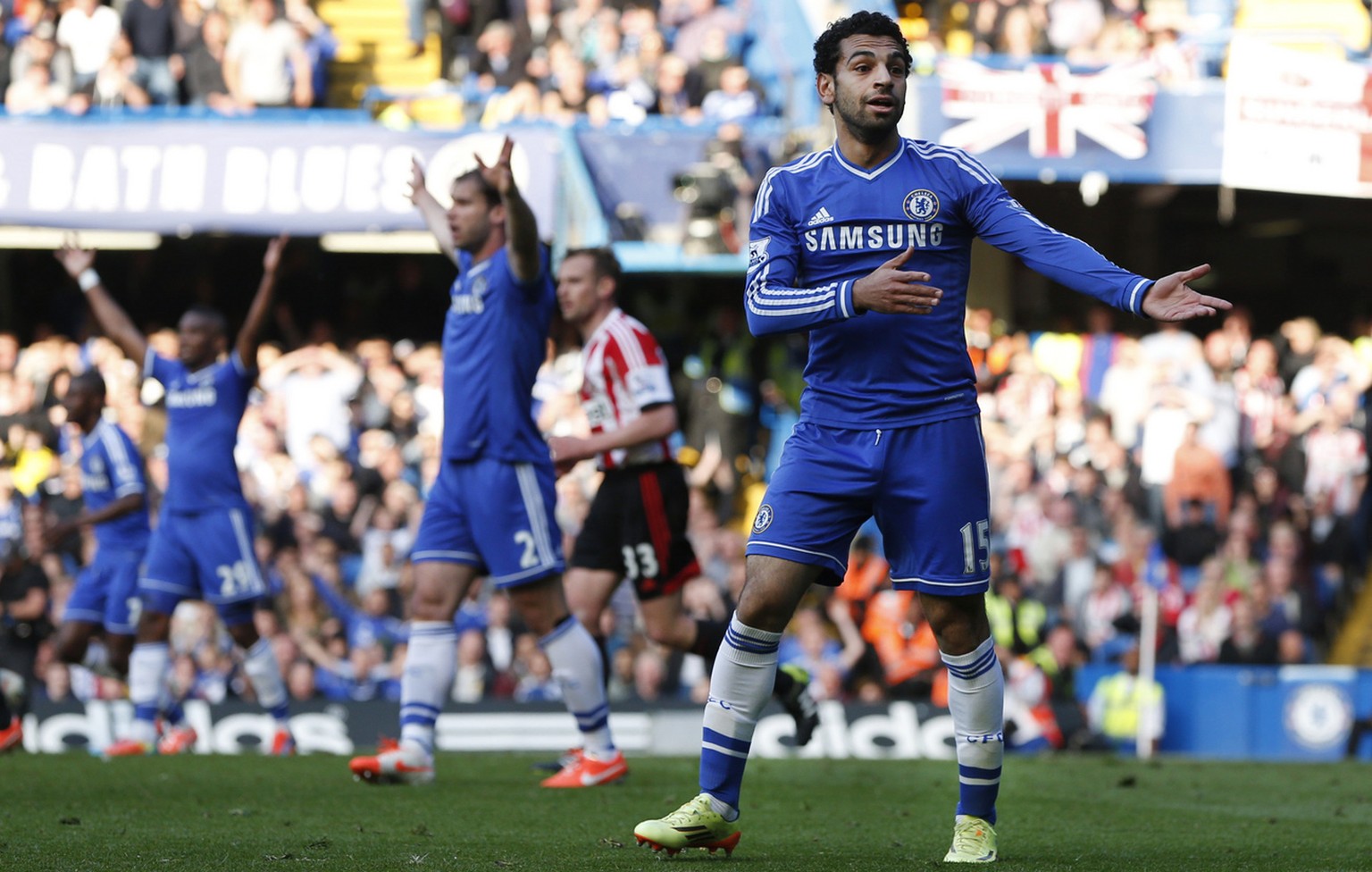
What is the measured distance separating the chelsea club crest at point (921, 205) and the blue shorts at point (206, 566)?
624 centimetres

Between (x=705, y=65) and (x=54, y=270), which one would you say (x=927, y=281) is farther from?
(x=54, y=270)

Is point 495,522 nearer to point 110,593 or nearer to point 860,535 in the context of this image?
point 110,593

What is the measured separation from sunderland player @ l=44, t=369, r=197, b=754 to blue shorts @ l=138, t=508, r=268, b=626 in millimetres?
1001

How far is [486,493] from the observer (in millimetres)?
8234

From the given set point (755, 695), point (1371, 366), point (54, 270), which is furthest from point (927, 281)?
point (54, 270)

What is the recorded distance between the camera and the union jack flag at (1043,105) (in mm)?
17875

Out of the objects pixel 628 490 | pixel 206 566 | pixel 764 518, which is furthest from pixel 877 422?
pixel 206 566

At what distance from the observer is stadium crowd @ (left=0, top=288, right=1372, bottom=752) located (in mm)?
15055

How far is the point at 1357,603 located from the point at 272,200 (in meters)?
11.5

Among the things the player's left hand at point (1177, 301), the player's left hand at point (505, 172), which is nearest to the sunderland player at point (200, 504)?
the player's left hand at point (505, 172)

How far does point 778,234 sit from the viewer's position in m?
5.82

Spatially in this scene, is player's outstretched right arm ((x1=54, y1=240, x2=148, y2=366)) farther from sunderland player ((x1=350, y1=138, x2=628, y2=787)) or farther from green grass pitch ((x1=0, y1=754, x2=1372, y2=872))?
sunderland player ((x1=350, y1=138, x2=628, y2=787))

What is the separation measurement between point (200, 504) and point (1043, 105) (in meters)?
10.2

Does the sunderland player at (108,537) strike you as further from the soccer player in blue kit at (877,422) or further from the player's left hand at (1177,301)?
the player's left hand at (1177,301)
